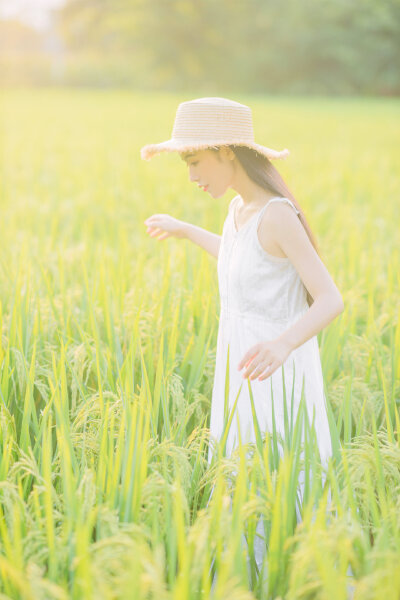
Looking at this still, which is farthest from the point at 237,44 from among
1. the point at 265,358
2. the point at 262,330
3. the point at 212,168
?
the point at 265,358

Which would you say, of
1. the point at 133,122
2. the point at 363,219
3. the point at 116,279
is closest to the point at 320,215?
the point at 363,219

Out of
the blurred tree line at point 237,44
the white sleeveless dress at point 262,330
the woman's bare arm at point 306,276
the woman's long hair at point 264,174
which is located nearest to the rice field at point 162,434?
the white sleeveless dress at point 262,330

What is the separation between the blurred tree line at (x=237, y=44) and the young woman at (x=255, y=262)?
3270 centimetres

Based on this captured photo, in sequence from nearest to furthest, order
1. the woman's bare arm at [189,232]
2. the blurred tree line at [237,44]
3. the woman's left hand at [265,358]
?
the woman's left hand at [265,358], the woman's bare arm at [189,232], the blurred tree line at [237,44]

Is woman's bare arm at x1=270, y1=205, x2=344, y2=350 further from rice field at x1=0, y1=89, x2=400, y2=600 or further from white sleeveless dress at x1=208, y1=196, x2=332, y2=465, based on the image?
rice field at x1=0, y1=89, x2=400, y2=600

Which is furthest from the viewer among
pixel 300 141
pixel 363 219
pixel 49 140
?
pixel 300 141

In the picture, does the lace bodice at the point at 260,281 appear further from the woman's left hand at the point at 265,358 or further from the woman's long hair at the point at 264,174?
the woman's left hand at the point at 265,358

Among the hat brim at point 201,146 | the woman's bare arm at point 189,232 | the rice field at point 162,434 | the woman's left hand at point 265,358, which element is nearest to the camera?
the rice field at point 162,434

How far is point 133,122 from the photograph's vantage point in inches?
516

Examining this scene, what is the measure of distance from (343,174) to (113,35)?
36.1 metres

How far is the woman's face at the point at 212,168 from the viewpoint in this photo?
1.50 meters

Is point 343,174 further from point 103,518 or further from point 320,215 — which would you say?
point 103,518

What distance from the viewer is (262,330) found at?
1509 mm

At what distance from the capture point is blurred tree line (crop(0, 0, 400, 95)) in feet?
111
